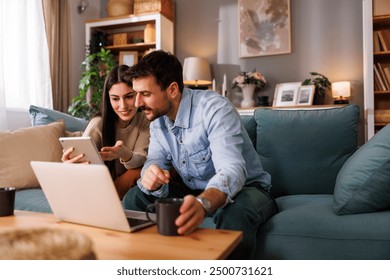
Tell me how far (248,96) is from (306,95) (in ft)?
1.97

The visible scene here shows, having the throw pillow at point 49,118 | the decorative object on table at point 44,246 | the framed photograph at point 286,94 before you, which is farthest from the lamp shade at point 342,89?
the decorative object on table at point 44,246

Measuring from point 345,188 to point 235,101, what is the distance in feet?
9.48

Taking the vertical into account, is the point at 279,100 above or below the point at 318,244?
above

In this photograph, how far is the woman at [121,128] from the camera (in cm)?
175

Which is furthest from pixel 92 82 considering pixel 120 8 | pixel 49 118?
pixel 49 118

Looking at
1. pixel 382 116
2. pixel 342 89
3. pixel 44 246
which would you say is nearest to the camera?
pixel 44 246

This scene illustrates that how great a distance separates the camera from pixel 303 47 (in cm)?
383

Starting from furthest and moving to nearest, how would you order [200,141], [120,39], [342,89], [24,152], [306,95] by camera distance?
[120,39] → [306,95] → [342,89] → [24,152] → [200,141]

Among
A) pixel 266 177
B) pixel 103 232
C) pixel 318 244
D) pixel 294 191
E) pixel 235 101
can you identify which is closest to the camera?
pixel 103 232

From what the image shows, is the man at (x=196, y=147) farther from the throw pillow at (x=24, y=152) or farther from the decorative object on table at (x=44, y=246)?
the throw pillow at (x=24, y=152)

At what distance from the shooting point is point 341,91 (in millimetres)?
3479

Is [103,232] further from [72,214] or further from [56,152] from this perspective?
[56,152]

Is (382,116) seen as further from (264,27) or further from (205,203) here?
(205,203)
